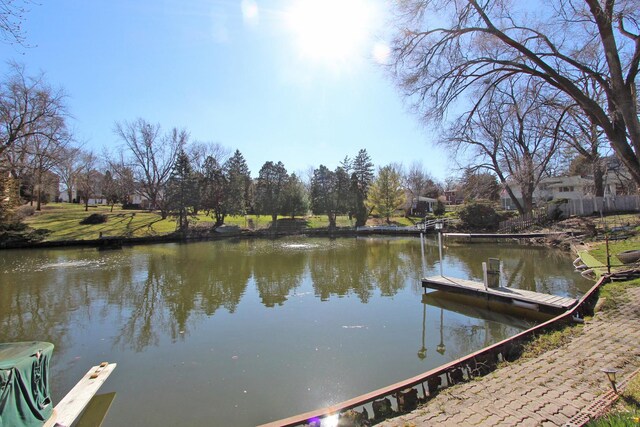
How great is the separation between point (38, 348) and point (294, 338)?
4.74 m

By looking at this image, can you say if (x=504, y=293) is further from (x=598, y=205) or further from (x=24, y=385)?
(x=598, y=205)

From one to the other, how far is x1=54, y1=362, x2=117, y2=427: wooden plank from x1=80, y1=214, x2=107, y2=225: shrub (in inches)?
1450

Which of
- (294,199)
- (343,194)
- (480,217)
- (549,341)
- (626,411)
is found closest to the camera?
(626,411)

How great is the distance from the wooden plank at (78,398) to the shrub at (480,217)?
32.6 metres

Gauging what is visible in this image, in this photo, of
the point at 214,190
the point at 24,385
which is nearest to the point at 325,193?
the point at 214,190

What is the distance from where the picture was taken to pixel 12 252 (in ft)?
84.2

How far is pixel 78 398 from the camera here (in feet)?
16.0

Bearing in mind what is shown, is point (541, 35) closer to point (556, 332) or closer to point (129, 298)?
point (556, 332)

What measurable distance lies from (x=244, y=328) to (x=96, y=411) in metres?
3.80

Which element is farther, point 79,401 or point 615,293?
point 615,293

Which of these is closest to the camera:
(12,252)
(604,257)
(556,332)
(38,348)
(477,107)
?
(38,348)

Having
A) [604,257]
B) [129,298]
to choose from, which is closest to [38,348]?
[129,298]

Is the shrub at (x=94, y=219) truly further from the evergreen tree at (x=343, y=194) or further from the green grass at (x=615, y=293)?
the green grass at (x=615, y=293)

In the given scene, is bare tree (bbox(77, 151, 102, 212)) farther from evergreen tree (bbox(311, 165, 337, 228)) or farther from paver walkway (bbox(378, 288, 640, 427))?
paver walkway (bbox(378, 288, 640, 427))
